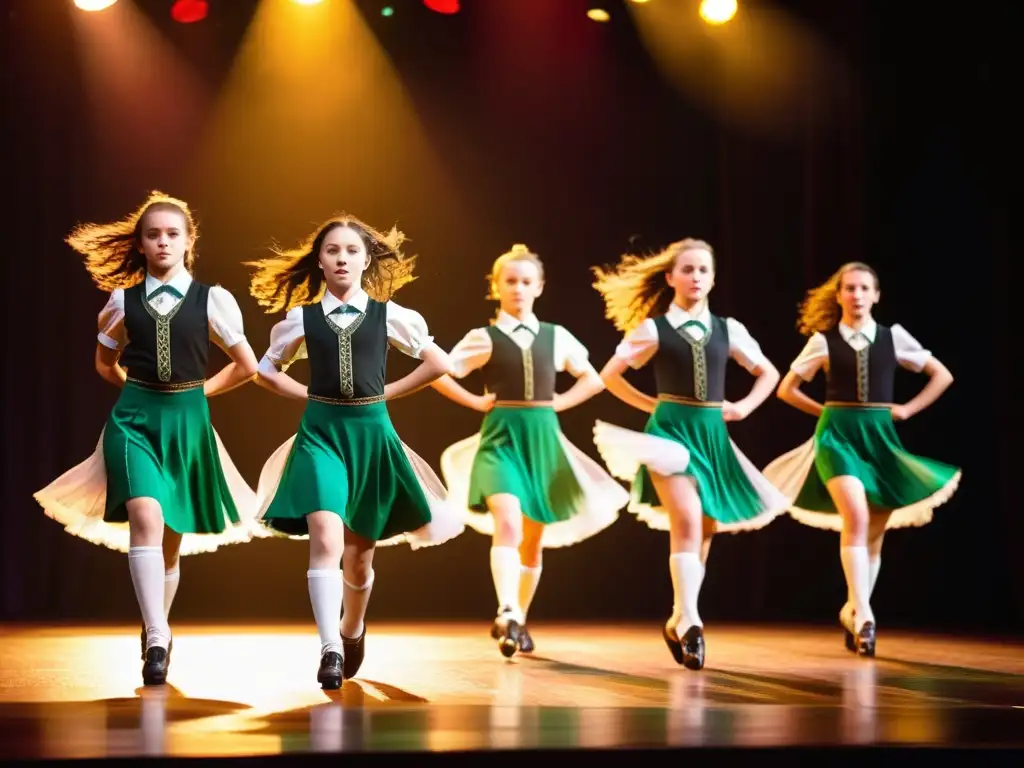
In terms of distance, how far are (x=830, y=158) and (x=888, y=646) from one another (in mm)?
2536

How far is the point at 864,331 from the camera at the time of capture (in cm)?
540

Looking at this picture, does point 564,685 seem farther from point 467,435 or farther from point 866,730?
point 467,435

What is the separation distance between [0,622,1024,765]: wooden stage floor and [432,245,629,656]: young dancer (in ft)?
1.45

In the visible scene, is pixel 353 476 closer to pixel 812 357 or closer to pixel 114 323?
pixel 114 323

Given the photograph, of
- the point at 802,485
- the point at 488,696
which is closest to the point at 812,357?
the point at 802,485

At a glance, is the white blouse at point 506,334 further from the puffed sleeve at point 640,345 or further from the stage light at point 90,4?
the stage light at point 90,4

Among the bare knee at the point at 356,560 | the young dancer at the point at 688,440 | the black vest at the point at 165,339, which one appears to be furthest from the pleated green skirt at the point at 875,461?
the black vest at the point at 165,339

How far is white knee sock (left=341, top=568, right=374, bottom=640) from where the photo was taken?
3924 mm

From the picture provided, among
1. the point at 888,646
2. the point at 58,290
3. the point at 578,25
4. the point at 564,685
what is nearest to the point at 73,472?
the point at 564,685

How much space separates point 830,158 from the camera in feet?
22.4

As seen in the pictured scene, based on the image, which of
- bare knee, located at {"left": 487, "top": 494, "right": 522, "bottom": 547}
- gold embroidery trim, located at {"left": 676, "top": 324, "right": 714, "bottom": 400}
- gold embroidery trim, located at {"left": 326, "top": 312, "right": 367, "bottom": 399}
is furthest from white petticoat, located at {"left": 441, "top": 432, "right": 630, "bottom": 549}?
gold embroidery trim, located at {"left": 326, "top": 312, "right": 367, "bottom": 399}

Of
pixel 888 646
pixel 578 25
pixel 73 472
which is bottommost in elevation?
pixel 888 646

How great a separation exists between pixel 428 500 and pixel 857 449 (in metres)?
2.09

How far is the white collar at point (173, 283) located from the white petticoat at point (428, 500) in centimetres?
54
